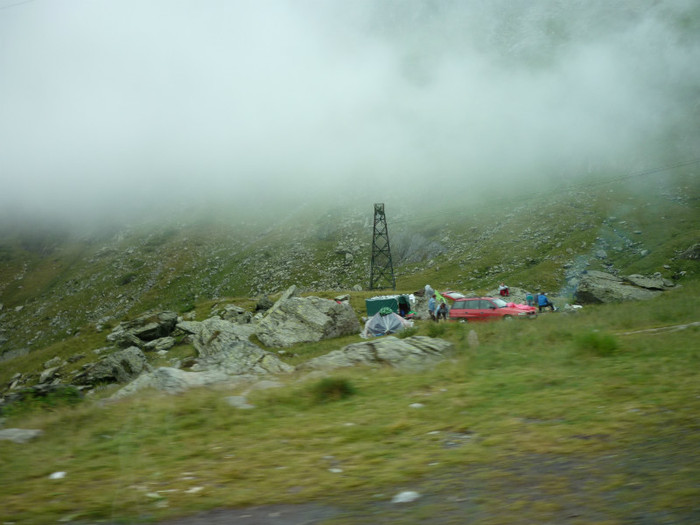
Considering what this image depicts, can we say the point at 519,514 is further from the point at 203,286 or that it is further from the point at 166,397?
the point at 203,286

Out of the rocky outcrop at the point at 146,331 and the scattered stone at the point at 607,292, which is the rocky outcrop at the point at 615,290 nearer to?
the scattered stone at the point at 607,292

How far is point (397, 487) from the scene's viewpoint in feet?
14.1

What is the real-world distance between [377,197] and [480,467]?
132 metres

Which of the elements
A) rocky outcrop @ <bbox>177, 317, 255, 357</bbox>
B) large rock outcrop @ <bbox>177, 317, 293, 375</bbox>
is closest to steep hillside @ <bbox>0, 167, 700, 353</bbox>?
rocky outcrop @ <bbox>177, 317, 255, 357</bbox>

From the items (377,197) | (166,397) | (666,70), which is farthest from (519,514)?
(666,70)

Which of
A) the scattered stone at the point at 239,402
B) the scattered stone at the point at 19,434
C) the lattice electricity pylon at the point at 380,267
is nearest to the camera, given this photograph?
the scattered stone at the point at 19,434

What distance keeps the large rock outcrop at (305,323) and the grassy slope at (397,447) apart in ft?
62.3

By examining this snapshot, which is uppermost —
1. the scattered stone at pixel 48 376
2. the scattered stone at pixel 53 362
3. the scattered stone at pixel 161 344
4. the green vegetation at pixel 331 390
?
the green vegetation at pixel 331 390

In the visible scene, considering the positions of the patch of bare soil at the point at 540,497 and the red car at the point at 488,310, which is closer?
the patch of bare soil at the point at 540,497

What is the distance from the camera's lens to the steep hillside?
6644 cm

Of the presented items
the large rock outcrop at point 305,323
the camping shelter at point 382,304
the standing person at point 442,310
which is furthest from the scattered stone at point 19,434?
the camping shelter at point 382,304

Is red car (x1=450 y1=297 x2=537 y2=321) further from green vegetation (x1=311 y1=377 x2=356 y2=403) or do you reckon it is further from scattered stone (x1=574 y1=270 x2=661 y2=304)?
green vegetation (x1=311 y1=377 x2=356 y2=403)

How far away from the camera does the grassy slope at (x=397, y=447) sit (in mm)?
3955

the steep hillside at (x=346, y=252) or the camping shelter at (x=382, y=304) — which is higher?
the steep hillside at (x=346, y=252)
